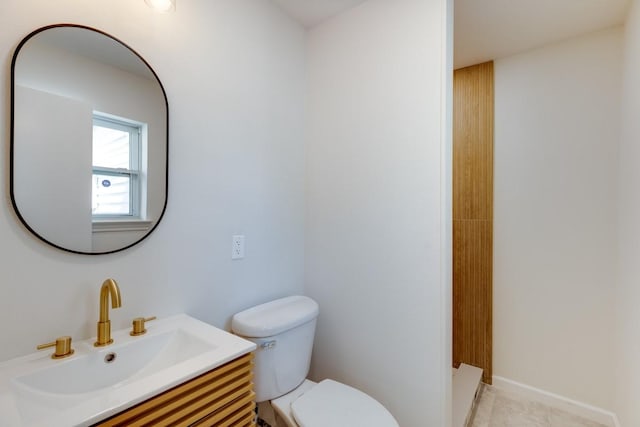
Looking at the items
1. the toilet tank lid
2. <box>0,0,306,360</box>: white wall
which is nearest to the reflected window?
<box>0,0,306,360</box>: white wall

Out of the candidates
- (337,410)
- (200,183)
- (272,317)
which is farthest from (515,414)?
(200,183)

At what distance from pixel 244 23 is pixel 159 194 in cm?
100

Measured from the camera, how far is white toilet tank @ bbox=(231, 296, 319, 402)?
131 centimetres

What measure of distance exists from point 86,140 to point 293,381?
4.44 feet

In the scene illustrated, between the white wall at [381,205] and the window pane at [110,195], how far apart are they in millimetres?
1024

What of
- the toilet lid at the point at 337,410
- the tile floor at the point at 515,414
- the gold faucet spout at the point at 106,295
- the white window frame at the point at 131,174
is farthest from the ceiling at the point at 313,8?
the tile floor at the point at 515,414

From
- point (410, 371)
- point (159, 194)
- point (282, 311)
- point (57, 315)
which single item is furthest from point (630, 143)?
point (57, 315)

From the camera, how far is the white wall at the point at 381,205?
1.40 metres

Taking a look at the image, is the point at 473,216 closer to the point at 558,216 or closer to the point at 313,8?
the point at 558,216

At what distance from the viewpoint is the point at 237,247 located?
1476 mm

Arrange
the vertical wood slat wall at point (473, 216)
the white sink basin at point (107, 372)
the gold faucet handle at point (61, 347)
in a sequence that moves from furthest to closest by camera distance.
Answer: the vertical wood slat wall at point (473, 216) < the gold faucet handle at point (61, 347) < the white sink basin at point (107, 372)

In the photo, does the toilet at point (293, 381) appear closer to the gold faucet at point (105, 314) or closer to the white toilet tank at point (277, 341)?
the white toilet tank at point (277, 341)

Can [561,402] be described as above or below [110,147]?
below

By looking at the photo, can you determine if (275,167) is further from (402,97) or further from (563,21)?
(563,21)
